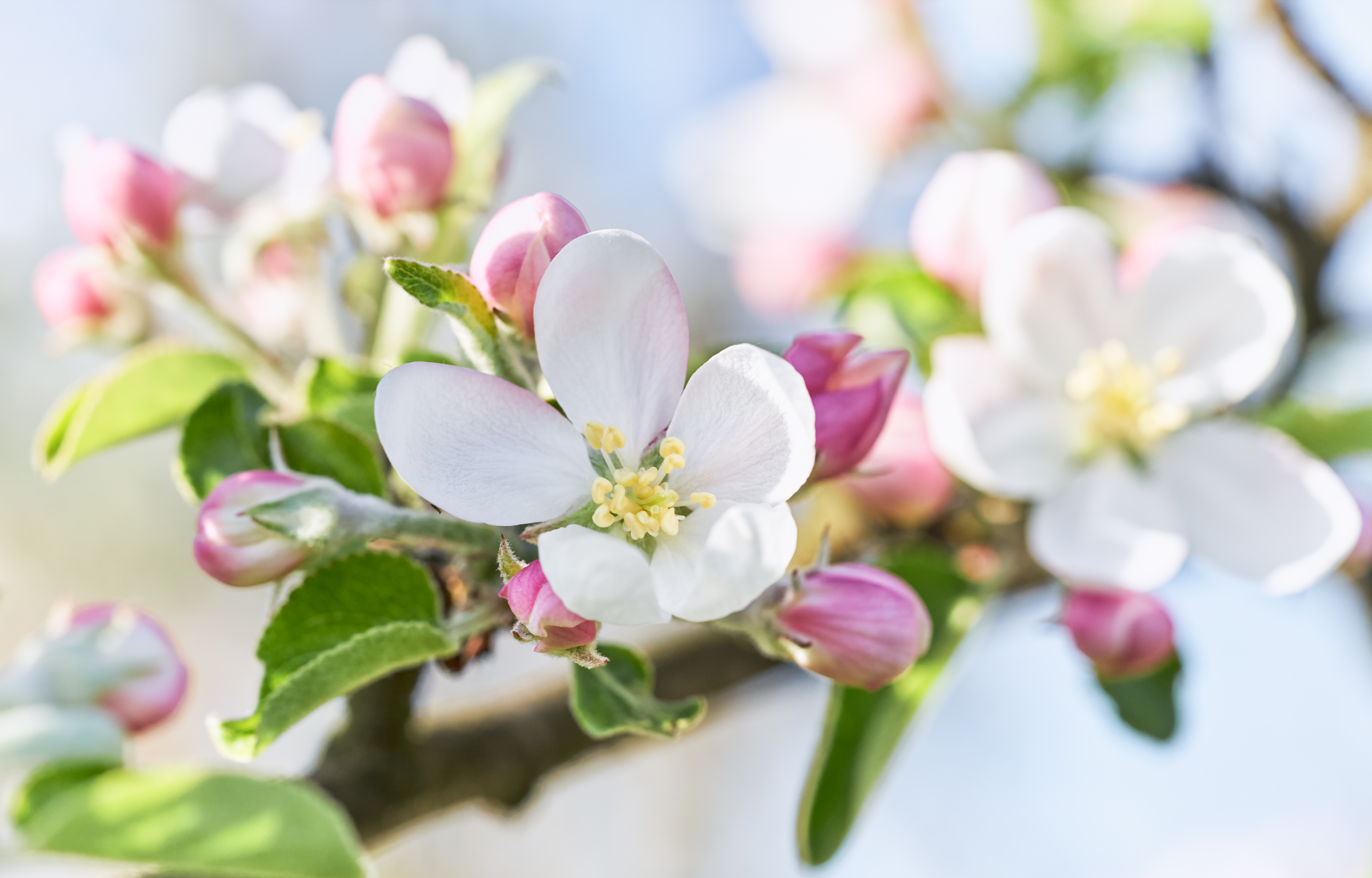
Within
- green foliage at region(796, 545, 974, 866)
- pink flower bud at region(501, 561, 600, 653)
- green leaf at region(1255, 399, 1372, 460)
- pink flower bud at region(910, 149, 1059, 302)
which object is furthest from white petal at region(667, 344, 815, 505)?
green leaf at region(1255, 399, 1372, 460)

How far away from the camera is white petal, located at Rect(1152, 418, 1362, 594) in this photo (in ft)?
2.71

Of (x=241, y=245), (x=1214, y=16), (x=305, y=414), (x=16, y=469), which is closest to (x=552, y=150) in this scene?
(x=16, y=469)

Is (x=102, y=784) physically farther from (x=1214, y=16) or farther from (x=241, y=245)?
(x=1214, y=16)

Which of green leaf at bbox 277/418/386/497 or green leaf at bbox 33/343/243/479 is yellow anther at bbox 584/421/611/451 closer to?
green leaf at bbox 277/418/386/497

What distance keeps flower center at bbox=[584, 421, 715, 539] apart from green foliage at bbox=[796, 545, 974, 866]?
0.24 metres

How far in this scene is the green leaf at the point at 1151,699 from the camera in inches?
34.8

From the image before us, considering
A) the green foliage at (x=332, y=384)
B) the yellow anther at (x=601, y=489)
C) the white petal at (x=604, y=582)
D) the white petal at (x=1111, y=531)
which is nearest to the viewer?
the white petal at (x=604, y=582)

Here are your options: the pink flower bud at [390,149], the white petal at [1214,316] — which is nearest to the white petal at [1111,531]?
the white petal at [1214,316]

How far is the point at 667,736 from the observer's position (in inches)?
Result: 20.5

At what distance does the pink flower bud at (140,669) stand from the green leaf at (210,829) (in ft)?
0.43

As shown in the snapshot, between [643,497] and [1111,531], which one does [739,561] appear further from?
[1111,531]

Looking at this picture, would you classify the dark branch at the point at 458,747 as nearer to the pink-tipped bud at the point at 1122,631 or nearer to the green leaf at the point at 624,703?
the green leaf at the point at 624,703

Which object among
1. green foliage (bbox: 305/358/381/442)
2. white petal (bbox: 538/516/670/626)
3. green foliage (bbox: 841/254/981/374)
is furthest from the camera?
green foliage (bbox: 841/254/981/374)

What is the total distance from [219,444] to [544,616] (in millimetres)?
317
